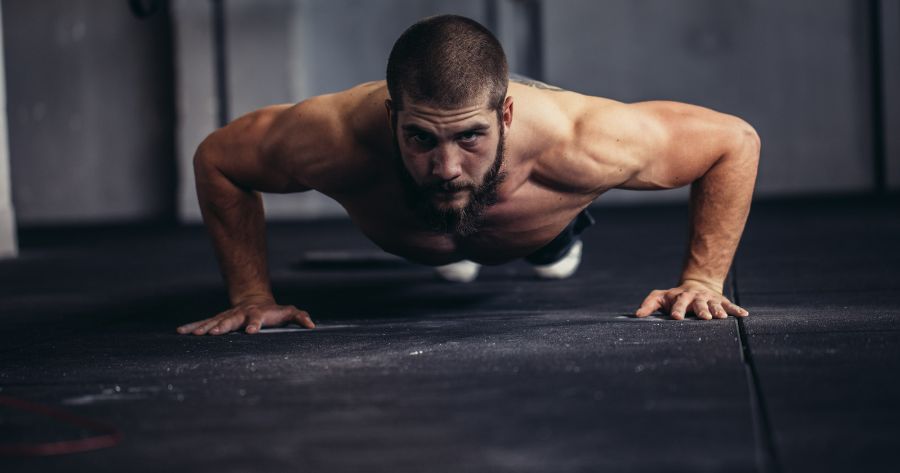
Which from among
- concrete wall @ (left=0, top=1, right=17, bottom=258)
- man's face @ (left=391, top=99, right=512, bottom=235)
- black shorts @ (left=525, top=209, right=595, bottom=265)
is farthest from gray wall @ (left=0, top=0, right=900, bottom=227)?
man's face @ (left=391, top=99, right=512, bottom=235)

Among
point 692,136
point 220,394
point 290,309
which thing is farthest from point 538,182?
point 220,394

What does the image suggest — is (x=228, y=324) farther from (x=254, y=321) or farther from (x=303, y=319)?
(x=303, y=319)

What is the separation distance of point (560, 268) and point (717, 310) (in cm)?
139

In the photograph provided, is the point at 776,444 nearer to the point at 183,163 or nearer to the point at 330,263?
the point at 330,263

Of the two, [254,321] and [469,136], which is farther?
[254,321]

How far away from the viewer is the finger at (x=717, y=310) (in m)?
2.79

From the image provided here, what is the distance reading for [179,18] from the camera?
8648 millimetres

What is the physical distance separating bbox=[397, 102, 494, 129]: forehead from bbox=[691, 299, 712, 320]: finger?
2.64ft

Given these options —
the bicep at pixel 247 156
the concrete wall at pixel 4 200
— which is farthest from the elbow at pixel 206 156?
the concrete wall at pixel 4 200

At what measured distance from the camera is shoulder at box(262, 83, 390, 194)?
2756 mm

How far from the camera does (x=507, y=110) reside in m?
2.63

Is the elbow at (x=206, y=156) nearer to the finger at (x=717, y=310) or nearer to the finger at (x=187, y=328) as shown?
the finger at (x=187, y=328)

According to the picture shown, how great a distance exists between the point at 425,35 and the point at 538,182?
1.88 ft

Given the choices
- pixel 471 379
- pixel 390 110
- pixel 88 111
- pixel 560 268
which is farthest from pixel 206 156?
pixel 88 111
